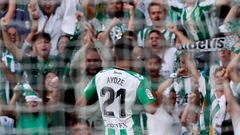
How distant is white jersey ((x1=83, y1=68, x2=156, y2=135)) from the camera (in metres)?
3.27

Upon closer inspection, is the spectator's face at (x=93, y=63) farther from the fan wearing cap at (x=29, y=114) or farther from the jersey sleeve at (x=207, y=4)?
the jersey sleeve at (x=207, y=4)

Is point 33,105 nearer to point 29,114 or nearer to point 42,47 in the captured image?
point 29,114

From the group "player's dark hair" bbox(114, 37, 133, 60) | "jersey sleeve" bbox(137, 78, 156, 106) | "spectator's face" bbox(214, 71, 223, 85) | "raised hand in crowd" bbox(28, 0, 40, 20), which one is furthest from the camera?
"raised hand in crowd" bbox(28, 0, 40, 20)

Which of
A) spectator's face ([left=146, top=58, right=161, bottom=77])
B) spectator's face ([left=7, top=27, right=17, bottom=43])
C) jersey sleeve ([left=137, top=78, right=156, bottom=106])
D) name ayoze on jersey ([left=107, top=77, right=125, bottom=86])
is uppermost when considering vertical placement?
spectator's face ([left=7, top=27, right=17, bottom=43])

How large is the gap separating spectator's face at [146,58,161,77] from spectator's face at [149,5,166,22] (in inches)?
10.4

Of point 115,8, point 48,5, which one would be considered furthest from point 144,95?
point 48,5

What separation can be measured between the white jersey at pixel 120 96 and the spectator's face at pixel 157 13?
65 cm

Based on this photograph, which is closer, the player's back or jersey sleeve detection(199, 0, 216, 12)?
the player's back

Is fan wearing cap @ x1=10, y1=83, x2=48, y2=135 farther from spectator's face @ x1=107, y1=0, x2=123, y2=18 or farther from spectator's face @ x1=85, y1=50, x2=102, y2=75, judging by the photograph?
spectator's face @ x1=107, y1=0, x2=123, y2=18

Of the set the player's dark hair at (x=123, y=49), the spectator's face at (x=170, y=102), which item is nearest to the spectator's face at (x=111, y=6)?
the player's dark hair at (x=123, y=49)

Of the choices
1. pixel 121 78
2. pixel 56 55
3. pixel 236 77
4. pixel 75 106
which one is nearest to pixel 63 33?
pixel 56 55

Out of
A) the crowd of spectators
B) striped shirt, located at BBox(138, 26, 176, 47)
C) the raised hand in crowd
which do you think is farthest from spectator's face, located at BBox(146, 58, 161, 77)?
the raised hand in crowd

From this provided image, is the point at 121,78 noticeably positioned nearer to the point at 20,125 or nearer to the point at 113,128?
the point at 113,128

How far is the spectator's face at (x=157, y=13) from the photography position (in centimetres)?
387
